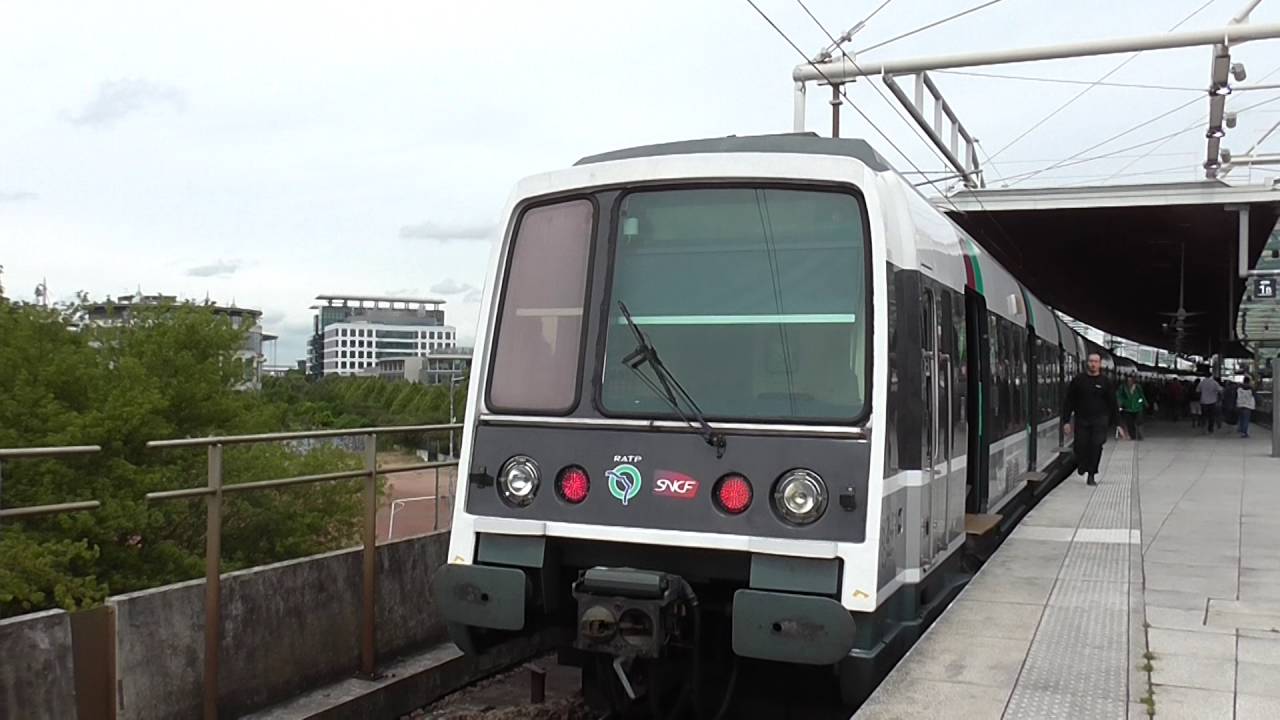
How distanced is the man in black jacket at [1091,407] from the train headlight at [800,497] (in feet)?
31.1

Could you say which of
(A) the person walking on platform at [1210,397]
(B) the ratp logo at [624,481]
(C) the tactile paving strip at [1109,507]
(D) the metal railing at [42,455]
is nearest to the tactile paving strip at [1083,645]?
(C) the tactile paving strip at [1109,507]

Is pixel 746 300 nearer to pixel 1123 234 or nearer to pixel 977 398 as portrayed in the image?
pixel 977 398

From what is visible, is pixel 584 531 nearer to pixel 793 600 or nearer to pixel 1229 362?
pixel 793 600

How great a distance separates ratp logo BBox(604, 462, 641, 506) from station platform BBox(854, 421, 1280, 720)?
150cm

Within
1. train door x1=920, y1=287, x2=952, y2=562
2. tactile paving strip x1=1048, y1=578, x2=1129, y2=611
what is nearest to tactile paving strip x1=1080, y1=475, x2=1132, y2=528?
tactile paving strip x1=1048, y1=578, x2=1129, y2=611

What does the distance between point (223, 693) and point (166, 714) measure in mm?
434

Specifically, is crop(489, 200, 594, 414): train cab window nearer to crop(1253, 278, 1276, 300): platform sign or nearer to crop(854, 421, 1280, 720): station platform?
crop(854, 421, 1280, 720): station platform

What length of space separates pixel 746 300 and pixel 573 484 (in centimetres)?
128

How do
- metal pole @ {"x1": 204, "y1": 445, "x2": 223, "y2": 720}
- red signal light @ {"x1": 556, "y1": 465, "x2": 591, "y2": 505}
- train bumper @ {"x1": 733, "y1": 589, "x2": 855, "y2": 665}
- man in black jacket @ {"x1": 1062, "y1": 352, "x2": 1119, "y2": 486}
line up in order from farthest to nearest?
man in black jacket @ {"x1": 1062, "y1": 352, "x2": 1119, "y2": 486} < metal pole @ {"x1": 204, "y1": 445, "x2": 223, "y2": 720} < red signal light @ {"x1": 556, "y1": 465, "x2": 591, "y2": 505} < train bumper @ {"x1": 733, "y1": 589, "x2": 855, "y2": 665}

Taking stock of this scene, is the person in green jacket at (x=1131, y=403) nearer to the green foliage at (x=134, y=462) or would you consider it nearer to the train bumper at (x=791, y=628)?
the green foliage at (x=134, y=462)

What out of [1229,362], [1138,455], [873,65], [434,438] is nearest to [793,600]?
[434,438]

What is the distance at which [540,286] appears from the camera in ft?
21.3

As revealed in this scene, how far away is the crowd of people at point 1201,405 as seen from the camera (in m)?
26.0

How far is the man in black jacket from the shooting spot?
47.3ft
